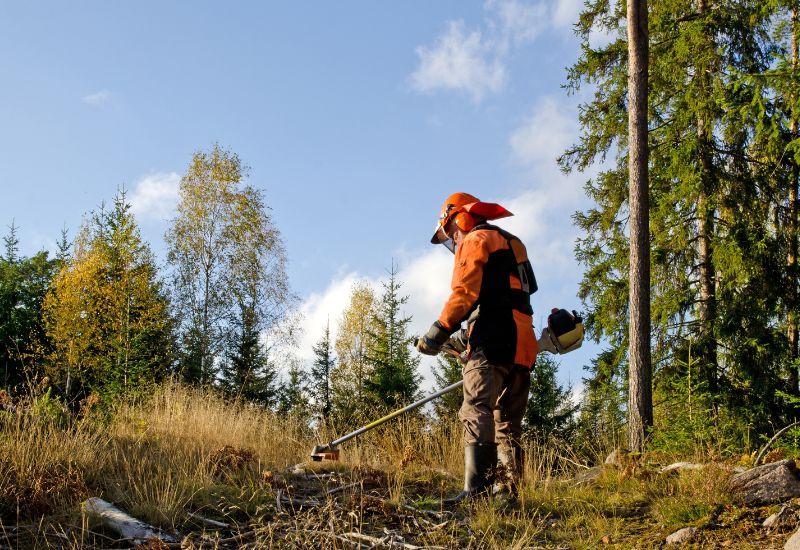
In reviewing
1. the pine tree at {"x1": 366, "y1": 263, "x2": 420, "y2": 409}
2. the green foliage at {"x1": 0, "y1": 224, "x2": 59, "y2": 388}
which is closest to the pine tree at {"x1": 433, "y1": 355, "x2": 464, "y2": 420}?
the pine tree at {"x1": 366, "y1": 263, "x2": 420, "y2": 409}

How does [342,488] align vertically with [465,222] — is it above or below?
below

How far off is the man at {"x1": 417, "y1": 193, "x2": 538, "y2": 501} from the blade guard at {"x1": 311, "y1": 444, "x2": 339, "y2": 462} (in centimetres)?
183

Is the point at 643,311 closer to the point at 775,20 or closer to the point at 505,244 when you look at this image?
the point at 505,244

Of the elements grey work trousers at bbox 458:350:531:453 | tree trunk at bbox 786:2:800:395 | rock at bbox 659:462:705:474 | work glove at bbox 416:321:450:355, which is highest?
tree trunk at bbox 786:2:800:395

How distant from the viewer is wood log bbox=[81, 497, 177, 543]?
5.38 meters

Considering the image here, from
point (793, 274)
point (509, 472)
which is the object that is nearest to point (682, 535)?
point (509, 472)

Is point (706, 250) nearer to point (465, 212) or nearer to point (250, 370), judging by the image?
point (465, 212)

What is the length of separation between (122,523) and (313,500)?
1.58 metres

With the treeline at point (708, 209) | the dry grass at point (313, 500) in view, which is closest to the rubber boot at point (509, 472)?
the dry grass at point (313, 500)

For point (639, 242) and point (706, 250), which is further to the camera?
point (706, 250)

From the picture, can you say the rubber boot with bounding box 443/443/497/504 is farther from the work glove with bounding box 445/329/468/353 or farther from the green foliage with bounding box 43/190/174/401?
the green foliage with bounding box 43/190/174/401

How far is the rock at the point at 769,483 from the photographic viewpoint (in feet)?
19.1

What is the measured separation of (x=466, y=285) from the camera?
5.92m

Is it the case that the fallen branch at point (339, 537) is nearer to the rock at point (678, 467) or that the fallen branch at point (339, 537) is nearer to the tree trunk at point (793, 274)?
the rock at point (678, 467)
